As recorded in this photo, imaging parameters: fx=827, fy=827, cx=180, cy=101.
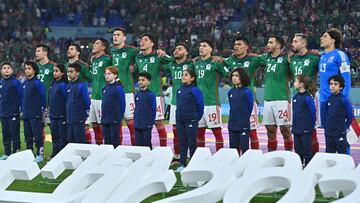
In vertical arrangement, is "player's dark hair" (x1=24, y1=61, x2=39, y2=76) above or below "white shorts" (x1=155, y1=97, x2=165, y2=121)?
above

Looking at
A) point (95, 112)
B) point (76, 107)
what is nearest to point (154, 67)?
point (95, 112)

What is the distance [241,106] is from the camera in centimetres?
1189

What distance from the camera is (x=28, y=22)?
123 ft

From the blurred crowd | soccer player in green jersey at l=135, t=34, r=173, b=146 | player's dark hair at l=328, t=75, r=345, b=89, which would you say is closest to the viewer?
player's dark hair at l=328, t=75, r=345, b=89

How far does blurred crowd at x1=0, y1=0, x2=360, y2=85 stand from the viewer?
32.6m

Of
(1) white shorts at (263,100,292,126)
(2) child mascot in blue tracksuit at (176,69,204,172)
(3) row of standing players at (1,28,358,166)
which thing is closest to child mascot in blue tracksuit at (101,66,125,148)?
(3) row of standing players at (1,28,358,166)

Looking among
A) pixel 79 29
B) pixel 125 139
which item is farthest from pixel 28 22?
pixel 125 139

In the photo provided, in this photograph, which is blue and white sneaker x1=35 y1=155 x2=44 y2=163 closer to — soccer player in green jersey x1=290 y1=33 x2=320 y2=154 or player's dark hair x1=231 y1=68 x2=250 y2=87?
player's dark hair x1=231 y1=68 x2=250 y2=87

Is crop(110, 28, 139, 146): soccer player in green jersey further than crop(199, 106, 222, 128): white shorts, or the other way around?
crop(110, 28, 139, 146): soccer player in green jersey

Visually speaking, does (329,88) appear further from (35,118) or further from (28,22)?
(28,22)

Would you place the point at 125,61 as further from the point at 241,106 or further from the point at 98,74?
the point at 241,106

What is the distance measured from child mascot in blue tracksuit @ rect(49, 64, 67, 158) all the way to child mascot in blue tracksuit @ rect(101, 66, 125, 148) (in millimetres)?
918

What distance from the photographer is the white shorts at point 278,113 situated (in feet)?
41.2

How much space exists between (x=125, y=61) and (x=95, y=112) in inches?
39.3
